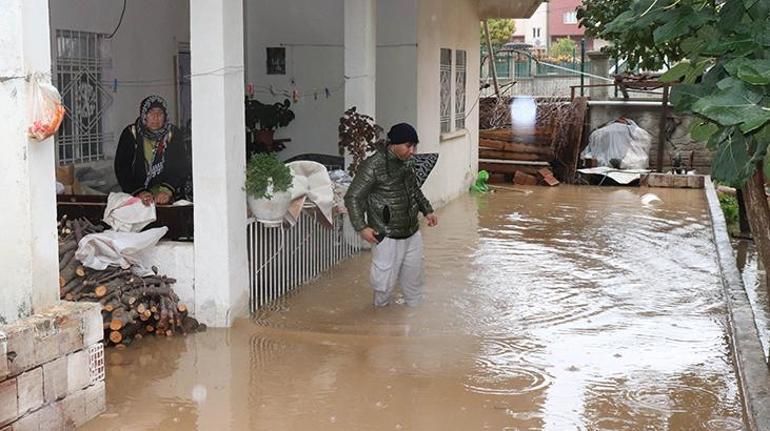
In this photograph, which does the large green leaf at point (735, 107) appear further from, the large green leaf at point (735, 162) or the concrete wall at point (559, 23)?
the concrete wall at point (559, 23)

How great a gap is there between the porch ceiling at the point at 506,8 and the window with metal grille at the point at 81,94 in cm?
903

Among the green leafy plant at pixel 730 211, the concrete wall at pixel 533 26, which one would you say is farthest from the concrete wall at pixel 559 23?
the green leafy plant at pixel 730 211

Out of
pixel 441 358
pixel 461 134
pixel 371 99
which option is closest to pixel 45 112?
pixel 441 358

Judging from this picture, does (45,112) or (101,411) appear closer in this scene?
(45,112)

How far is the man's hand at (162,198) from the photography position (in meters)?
8.54

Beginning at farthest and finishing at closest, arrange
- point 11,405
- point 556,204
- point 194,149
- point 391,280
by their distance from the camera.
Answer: point 556,204
point 391,280
point 194,149
point 11,405

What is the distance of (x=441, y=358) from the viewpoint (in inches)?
292

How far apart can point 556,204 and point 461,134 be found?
2.06m

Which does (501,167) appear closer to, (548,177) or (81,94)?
(548,177)

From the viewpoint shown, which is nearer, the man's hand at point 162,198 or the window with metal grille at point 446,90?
the man's hand at point 162,198

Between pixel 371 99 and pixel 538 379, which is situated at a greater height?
pixel 371 99

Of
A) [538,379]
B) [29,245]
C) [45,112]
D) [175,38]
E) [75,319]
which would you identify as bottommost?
[538,379]

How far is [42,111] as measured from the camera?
18.5ft

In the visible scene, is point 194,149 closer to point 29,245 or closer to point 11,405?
point 29,245
